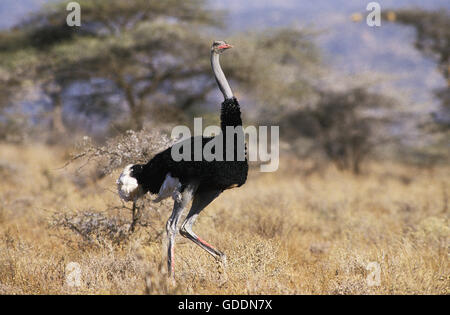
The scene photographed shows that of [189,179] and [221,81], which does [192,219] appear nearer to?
[189,179]

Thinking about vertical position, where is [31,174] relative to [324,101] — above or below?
below

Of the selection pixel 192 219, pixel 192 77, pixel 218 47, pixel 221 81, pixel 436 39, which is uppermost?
pixel 436 39

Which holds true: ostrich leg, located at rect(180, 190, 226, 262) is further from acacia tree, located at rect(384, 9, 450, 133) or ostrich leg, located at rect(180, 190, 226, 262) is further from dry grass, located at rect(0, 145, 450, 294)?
acacia tree, located at rect(384, 9, 450, 133)

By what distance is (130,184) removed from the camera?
4.34m

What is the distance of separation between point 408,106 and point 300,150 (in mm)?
3064

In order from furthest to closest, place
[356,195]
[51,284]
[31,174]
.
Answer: [31,174]
[356,195]
[51,284]

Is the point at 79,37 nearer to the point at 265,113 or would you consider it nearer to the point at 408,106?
the point at 265,113

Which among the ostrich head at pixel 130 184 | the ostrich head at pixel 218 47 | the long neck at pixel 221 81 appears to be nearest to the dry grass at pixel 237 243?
the ostrich head at pixel 130 184

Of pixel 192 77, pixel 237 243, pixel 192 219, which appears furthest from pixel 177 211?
pixel 192 77

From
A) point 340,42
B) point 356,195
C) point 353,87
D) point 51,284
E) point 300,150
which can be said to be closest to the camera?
point 51,284

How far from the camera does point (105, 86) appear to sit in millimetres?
A: 11055

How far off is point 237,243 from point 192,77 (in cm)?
674

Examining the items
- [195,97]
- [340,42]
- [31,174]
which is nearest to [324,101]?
[195,97]
